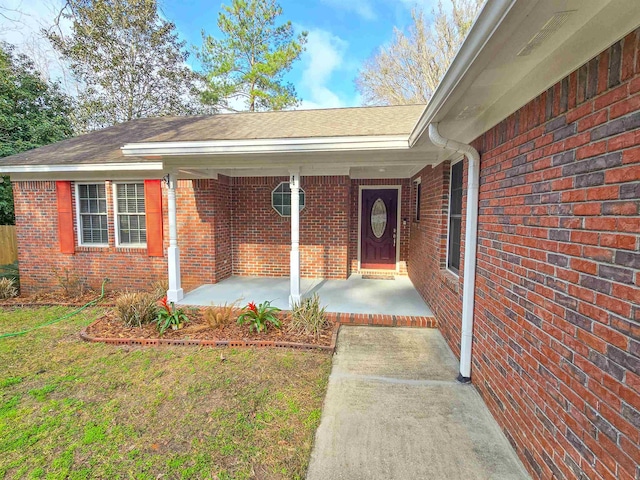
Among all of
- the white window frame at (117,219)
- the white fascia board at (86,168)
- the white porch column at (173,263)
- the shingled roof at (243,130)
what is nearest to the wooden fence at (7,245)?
the shingled roof at (243,130)

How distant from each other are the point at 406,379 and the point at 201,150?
13.2ft

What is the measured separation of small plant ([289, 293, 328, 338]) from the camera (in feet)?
13.6

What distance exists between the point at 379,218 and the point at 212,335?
4776 mm

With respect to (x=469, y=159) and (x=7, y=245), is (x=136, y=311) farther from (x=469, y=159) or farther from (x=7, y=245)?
(x=7, y=245)

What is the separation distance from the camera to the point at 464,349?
306 cm

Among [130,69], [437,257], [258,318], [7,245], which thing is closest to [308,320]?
[258,318]

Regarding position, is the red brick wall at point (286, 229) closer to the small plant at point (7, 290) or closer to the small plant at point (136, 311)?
the small plant at point (136, 311)

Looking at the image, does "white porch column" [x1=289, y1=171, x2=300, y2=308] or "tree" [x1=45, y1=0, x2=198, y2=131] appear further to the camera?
"tree" [x1=45, y1=0, x2=198, y2=131]

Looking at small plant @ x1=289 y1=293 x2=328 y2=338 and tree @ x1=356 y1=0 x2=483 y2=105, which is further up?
tree @ x1=356 y1=0 x2=483 y2=105

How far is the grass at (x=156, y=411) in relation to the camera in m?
2.12

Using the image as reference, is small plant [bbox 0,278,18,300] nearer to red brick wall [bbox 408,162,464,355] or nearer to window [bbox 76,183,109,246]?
window [bbox 76,183,109,246]

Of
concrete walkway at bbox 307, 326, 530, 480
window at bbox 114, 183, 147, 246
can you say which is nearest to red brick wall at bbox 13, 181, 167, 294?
window at bbox 114, 183, 147, 246

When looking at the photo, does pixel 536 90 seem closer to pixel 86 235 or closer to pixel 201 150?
pixel 201 150

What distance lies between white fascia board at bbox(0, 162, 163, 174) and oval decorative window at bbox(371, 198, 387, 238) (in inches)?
187
